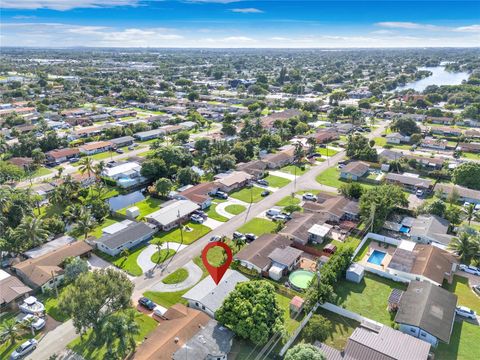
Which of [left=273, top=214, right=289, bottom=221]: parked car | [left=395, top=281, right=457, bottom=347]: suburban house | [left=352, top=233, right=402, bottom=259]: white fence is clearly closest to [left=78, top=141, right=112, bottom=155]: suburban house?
[left=273, top=214, right=289, bottom=221]: parked car

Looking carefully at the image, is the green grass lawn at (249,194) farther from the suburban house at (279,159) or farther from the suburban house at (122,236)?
the suburban house at (122,236)

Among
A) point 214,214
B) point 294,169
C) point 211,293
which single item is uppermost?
point 211,293

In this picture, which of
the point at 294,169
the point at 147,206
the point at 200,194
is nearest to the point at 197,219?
the point at 200,194

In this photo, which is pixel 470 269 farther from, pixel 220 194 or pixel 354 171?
pixel 220 194

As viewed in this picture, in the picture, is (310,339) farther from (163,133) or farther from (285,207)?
(163,133)

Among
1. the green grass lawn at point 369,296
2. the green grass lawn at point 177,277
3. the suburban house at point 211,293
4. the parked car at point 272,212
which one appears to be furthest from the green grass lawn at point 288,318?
the parked car at point 272,212
